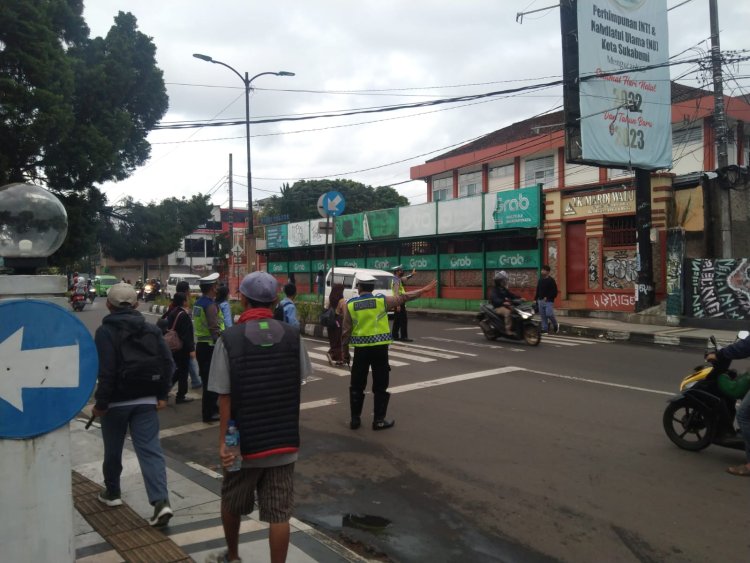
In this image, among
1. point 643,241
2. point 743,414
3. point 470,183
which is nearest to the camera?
point 743,414

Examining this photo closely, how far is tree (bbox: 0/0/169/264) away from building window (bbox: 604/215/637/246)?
15.3 m

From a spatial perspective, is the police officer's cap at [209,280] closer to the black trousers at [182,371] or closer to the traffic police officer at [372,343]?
the black trousers at [182,371]

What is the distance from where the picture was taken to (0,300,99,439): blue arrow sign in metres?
2.48

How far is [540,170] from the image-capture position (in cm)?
3156

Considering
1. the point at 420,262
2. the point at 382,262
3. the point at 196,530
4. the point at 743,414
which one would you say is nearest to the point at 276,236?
the point at 382,262

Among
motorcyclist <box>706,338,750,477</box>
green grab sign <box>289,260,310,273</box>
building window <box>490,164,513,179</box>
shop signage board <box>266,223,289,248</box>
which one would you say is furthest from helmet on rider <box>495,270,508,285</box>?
shop signage board <box>266,223,289,248</box>

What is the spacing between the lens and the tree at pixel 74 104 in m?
14.7

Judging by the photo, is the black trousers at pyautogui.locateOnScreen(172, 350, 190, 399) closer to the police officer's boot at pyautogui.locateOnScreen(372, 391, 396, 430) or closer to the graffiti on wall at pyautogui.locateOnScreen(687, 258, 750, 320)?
the police officer's boot at pyautogui.locateOnScreen(372, 391, 396, 430)

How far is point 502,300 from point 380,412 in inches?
304

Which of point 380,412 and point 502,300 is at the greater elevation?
point 502,300

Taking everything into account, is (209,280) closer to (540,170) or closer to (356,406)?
(356,406)

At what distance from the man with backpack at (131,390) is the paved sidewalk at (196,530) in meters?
0.21

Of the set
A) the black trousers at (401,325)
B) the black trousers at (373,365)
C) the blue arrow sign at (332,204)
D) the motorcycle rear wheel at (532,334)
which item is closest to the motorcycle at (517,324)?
the motorcycle rear wheel at (532,334)

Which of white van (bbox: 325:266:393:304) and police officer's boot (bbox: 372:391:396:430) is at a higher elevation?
white van (bbox: 325:266:393:304)
